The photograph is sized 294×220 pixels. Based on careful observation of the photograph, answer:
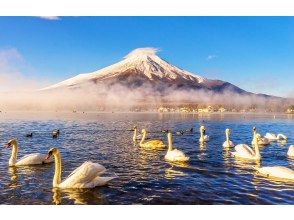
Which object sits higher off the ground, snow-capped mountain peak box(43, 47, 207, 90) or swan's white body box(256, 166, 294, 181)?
snow-capped mountain peak box(43, 47, 207, 90)

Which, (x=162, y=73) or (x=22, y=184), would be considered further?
(x=162, y=73)

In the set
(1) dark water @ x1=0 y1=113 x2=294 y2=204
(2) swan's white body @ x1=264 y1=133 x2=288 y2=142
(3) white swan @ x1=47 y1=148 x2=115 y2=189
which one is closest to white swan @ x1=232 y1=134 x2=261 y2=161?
(1) dark water @ x1=0 y1=113 x2=294 y2=204

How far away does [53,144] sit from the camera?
24.9 meters

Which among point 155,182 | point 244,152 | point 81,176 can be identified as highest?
point 244,152

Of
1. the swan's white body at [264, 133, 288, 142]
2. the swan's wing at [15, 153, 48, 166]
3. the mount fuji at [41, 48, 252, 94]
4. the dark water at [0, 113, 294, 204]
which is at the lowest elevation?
the dark water at [0, 113, 294, 204]

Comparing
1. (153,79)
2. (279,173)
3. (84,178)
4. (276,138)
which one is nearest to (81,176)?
(84,178)

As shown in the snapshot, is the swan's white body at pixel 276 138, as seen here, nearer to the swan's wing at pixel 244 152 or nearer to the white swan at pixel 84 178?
the swan's wing at pixel 244 152

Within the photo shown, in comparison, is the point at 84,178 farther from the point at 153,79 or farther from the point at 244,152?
the point at 153,79

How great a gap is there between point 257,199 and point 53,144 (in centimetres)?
1558

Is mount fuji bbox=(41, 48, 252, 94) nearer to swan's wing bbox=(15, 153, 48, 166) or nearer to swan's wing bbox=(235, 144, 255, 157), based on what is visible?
swan's wing bbox=(235, 144, 255, 157)

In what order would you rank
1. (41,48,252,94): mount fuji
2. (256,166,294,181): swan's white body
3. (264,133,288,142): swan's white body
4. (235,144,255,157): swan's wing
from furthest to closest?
(264,133,288,142): swan's white body < (41,48,252,94): mount fuji < (235,144,255,157): swan's wing < (256,166,294,181): swan's white body

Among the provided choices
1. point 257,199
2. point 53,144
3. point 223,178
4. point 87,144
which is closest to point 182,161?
point 223,178

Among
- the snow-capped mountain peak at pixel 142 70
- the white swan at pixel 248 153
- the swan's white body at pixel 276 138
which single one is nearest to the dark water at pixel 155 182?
the white swan at pixel 248 153

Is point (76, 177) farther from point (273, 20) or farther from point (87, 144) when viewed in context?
point (87, 144)
